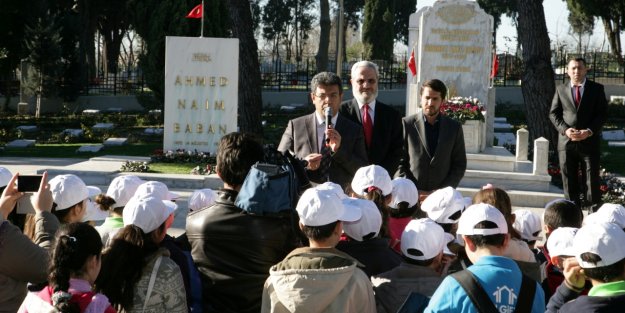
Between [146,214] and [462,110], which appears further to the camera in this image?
[462,110]

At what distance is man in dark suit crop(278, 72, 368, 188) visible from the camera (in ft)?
23.5

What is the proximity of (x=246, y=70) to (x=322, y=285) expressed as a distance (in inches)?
708

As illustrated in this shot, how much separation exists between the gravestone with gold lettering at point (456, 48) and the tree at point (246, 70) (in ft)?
18.6

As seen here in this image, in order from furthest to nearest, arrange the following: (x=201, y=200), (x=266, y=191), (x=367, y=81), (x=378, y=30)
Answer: (x=378, y=30)
(x=367, y=81)
(x=201, y=200)
(x=266, y=191)

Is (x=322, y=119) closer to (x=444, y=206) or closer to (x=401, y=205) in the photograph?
(x=401, y=205)

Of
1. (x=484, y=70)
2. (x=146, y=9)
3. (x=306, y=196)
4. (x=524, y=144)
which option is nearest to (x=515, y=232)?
(x=306, y=196)

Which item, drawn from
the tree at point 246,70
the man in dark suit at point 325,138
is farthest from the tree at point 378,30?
the man in dark suit at point 325,138

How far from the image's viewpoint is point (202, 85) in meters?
17.7

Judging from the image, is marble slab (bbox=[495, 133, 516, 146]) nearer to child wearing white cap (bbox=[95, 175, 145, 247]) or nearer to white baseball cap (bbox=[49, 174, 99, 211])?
child wearing white cap (bbox=[95, 175, 145, 247])

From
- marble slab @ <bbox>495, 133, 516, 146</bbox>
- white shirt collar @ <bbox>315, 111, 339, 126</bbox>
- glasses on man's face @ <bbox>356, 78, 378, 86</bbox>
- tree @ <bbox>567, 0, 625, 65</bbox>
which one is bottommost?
marble slab @ <bbox>495, 133, 516, 146</bbox>

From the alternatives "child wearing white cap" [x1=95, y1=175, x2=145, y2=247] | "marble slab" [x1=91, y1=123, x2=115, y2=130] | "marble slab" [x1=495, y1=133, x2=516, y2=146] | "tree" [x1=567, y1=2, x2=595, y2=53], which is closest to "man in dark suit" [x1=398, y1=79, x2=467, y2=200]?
"child wearing white cap" [x1=95, y1=175, x2=145, y2=247]

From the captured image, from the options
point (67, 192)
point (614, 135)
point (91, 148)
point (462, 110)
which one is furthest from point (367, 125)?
point (614, 135)

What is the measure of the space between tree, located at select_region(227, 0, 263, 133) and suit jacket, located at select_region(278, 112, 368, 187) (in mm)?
13984

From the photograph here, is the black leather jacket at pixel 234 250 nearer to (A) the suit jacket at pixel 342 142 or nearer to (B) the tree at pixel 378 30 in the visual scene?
(A) the suit jacket at pixel 342 142
